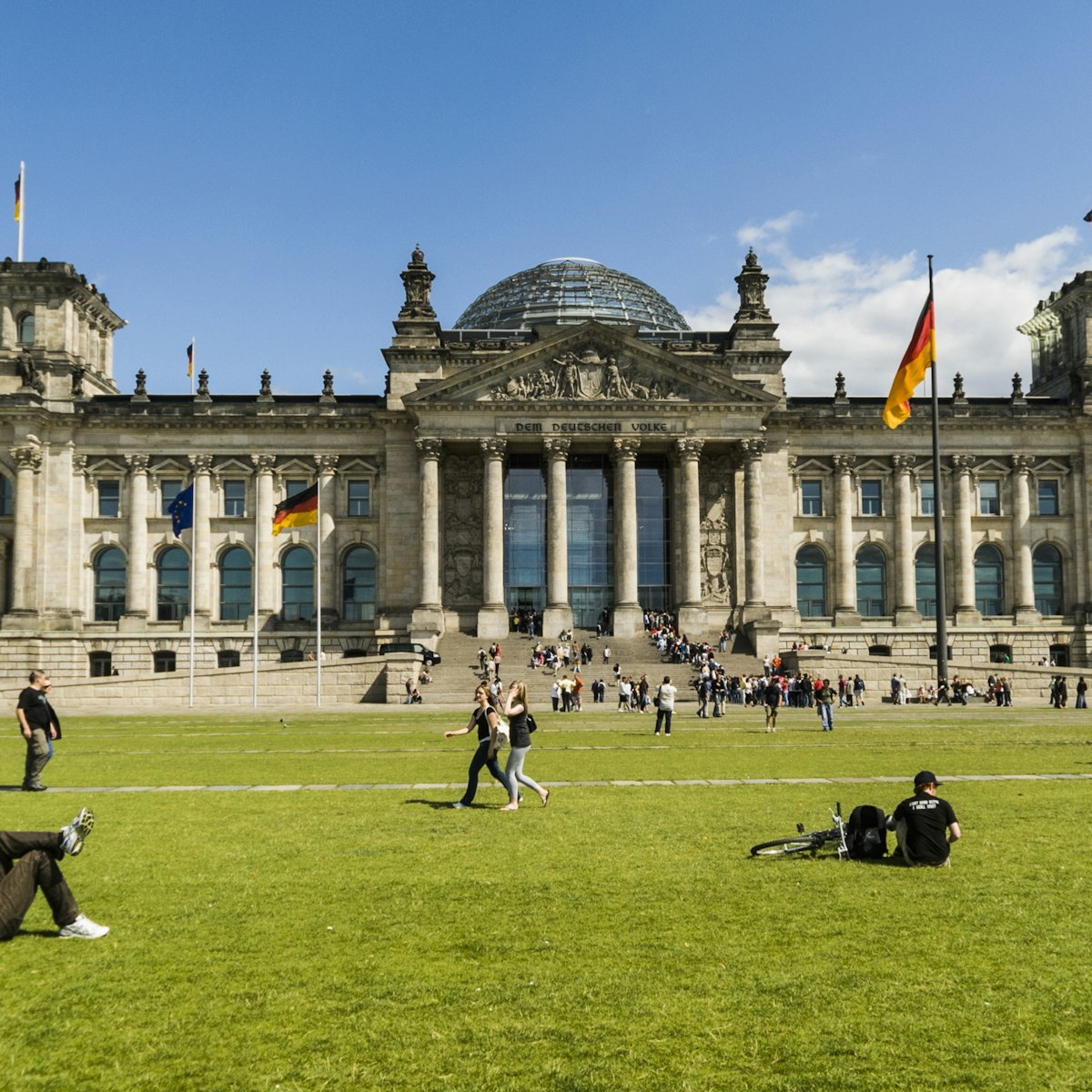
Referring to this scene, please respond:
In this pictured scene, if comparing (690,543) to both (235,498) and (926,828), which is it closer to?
(235,498)

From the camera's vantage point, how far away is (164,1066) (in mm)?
7523

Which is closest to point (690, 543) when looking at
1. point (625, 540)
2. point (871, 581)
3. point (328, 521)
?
point (625, 540)

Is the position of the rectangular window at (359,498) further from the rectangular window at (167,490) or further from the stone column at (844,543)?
the stone column at (844,543)

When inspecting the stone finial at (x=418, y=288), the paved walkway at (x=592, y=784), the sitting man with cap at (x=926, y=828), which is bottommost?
the paved walkway at (x=592, y=784)

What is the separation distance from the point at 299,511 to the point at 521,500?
75.6 ft

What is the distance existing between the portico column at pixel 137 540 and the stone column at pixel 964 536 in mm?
54271

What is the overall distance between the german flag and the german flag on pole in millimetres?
27105

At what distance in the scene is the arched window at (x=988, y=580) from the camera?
81.2m

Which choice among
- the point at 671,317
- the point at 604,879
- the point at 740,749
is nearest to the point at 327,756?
the point at 740,749

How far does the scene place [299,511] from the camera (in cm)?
5797

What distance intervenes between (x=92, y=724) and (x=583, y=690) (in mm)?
25483

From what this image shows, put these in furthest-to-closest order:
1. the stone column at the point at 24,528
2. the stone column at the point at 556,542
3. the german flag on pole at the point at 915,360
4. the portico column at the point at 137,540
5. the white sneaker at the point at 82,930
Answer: the portico column at the point at 137,540, the stone column at the point at 24,528, the stone column at the point at 556,542, the german flag on pole at the point at 915,360, the white sneaker at the point at 82,930

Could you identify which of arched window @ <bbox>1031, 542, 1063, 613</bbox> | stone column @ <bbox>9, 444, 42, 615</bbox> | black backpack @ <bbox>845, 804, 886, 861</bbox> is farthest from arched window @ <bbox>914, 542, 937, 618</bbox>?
black backpack @ <bbox>845, 804, 886, 861</bbox>

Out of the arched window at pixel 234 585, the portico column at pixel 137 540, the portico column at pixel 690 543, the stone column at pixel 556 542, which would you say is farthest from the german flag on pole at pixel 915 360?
the portico column at pixel 137 540
